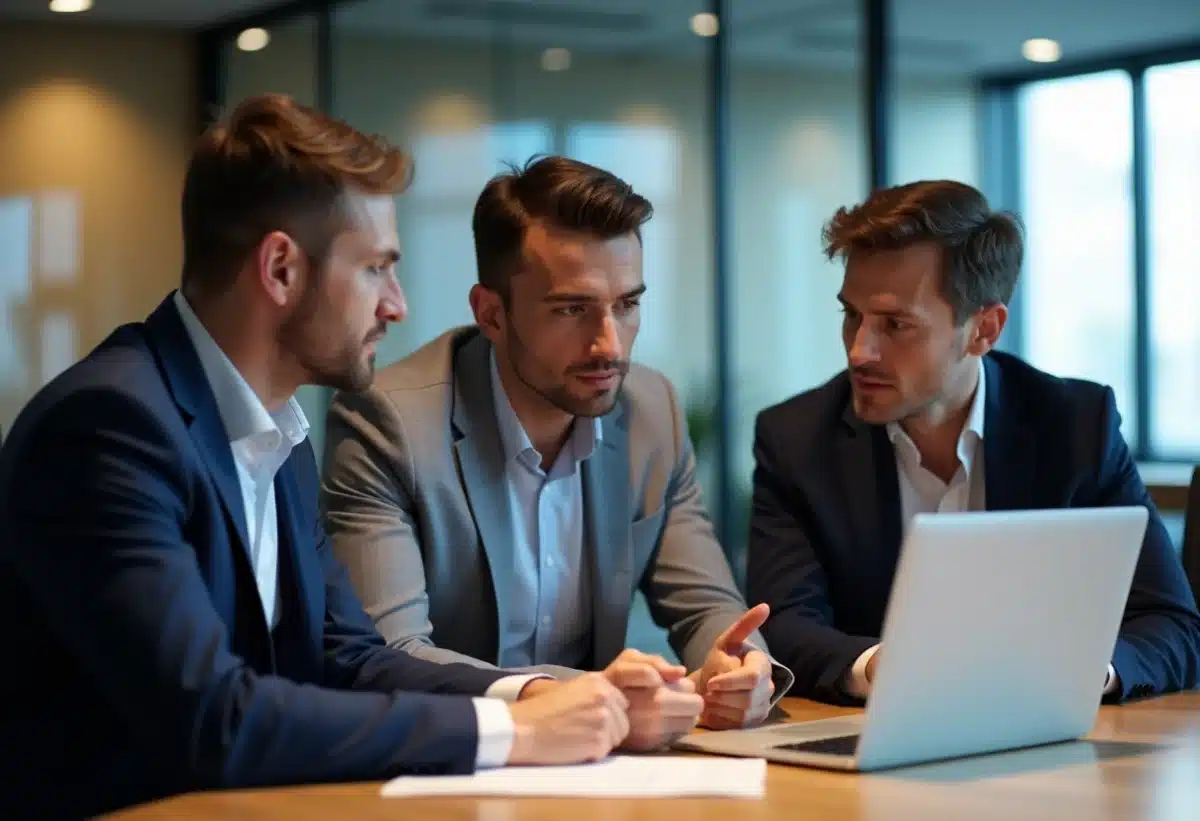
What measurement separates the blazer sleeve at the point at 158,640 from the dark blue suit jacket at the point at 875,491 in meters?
0.99

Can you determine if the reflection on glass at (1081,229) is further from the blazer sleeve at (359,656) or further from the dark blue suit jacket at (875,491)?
the blazer sleeve at (359,656)

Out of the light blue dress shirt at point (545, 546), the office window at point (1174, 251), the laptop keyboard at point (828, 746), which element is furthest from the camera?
the office window at point (1174, 251)

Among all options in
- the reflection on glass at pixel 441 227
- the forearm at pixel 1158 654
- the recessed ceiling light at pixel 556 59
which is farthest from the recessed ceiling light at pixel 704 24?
the forearm at pixel 1158 654

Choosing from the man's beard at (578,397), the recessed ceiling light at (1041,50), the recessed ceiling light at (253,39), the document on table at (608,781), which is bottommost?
the document on table at (608,781)

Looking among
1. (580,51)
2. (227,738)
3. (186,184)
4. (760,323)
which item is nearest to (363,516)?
(186,184)

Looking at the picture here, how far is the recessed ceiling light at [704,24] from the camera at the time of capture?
5.61 m

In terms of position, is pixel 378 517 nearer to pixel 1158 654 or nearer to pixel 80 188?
pixel 1158 654

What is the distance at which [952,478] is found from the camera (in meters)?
2.89

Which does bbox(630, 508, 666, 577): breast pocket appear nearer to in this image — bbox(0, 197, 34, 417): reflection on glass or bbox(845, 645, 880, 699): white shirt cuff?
bbox(845, 645, 880, 699): white shirt cuff

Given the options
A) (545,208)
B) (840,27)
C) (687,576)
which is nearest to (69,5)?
(840,27)

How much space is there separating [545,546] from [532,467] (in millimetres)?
134

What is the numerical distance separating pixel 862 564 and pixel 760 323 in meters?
2.84

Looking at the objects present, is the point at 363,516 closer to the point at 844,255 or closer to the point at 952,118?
the point at 844,255

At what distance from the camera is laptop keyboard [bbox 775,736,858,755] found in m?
1.92
